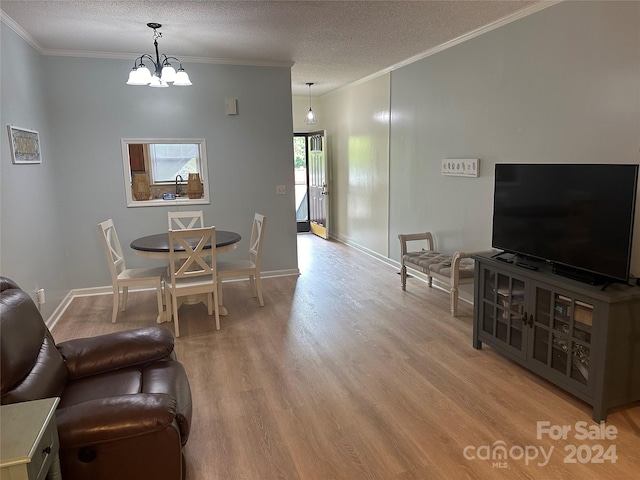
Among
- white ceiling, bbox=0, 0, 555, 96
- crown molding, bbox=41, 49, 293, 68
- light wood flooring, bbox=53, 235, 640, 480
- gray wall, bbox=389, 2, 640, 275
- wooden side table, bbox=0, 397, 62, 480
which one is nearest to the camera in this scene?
wooden side table, bbox=0, 397, 62, 480

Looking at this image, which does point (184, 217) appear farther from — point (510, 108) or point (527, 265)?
point (527, 265)

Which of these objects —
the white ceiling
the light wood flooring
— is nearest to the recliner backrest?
the light wood flooring

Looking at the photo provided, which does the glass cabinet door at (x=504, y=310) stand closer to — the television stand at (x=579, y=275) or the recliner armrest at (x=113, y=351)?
the television stand at (x=579, y=275)

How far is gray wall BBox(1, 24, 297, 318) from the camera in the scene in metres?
4.56

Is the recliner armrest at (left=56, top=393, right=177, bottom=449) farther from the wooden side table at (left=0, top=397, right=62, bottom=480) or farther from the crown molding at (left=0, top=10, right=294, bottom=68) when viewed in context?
the crown molding at (left=0, top=10, right=294, bottom=68)

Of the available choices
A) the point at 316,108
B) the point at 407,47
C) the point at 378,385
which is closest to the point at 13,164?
the point at 378,385

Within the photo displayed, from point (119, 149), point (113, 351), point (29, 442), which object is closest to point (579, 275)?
point (113, 351)

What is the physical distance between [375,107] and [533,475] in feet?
16.6

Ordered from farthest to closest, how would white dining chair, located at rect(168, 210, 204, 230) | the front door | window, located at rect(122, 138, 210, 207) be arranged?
the front door, window, located at rect(122, 138, 210, 207), white dining chair, located at rect(168, 210, 204, 230)

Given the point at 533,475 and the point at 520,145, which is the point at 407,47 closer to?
the point at 520,145

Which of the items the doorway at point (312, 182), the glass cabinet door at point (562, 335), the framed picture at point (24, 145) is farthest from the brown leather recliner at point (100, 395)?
the doorway at point (312, 182)

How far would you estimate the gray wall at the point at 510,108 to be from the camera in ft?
9.41

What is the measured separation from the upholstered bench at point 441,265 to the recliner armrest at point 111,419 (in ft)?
9.51

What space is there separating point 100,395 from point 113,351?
0.30m
